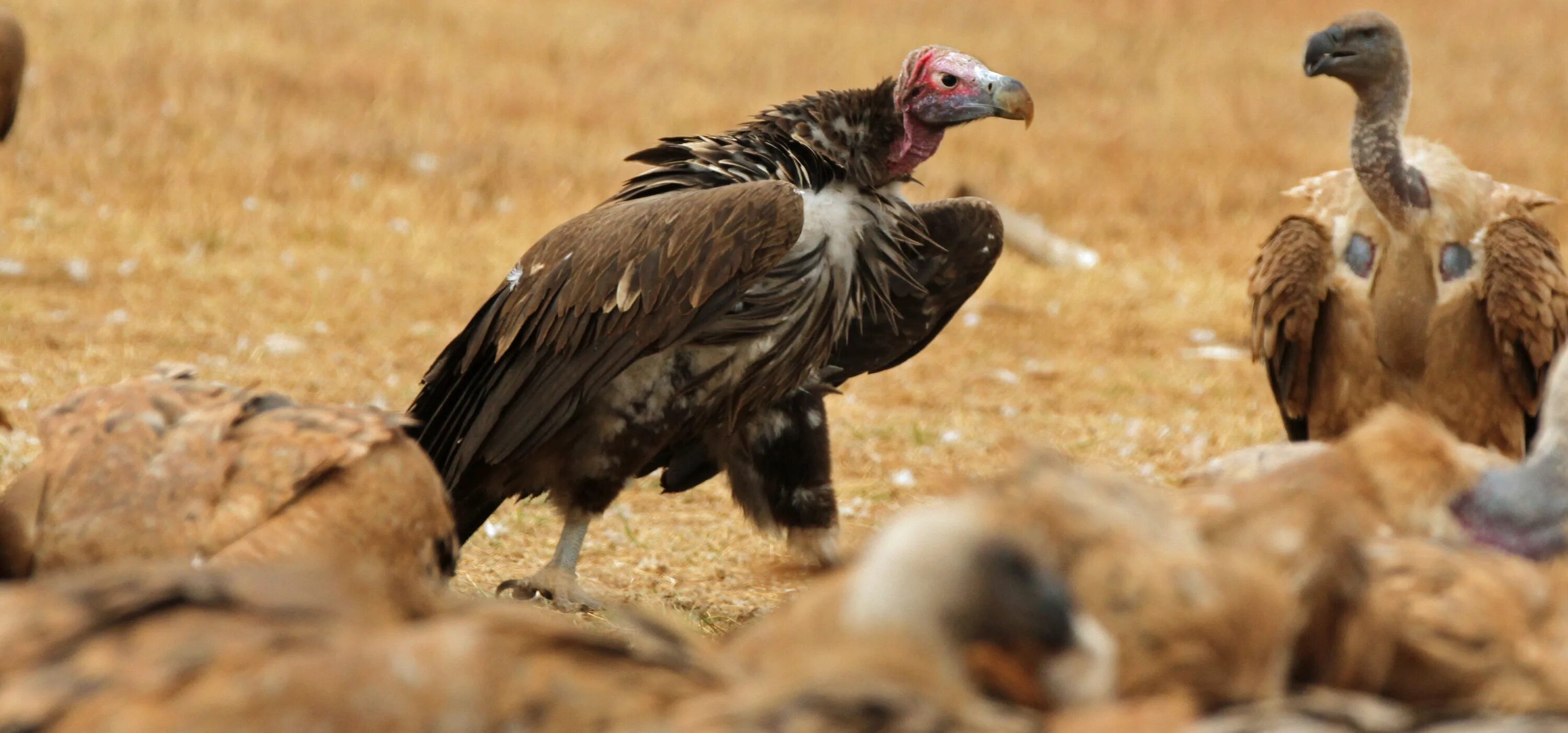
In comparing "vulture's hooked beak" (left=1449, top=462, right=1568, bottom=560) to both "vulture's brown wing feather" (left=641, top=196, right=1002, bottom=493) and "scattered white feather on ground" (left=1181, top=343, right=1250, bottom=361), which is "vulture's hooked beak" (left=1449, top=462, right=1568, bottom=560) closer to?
"vulture's brown wing feather" (left=641, top=196, right=1002, bottom=493)

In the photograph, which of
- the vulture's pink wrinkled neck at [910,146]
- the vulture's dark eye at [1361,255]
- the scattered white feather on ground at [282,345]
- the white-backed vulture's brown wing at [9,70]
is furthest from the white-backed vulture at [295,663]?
the white-backed vulture's brown wing at [9,70]

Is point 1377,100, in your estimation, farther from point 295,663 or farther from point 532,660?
point 295,663

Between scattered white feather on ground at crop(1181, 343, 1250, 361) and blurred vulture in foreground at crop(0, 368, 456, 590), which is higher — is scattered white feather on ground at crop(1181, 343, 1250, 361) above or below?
above

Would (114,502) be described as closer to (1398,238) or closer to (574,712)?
(574,712)

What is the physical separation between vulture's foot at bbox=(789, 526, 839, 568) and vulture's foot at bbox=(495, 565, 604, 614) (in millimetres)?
627

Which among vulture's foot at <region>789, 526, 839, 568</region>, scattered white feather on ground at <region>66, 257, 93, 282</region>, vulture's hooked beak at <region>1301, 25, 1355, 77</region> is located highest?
vulture's hooked beak at <region>1301, 25, 1355, 77</region>

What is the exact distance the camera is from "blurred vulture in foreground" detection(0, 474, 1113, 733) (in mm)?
2164

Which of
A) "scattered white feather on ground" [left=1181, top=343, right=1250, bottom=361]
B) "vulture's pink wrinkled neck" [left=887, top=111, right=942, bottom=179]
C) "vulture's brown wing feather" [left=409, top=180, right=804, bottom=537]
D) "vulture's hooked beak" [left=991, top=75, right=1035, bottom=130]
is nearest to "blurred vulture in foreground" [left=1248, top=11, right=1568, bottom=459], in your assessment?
"vulture's hooked beak" [left=991, top=75, right=1035, bottom=130]

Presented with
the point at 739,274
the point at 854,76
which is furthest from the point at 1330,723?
the point at 854,76

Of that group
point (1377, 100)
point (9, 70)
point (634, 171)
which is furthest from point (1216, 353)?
point (9, 70)

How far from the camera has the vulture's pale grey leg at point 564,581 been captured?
4805 millimetres

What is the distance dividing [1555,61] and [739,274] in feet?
45.5

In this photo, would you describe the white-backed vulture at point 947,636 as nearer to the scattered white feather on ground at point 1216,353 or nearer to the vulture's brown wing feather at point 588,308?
the vulture's brown wing feather at point 588,308

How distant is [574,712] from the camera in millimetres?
2234
